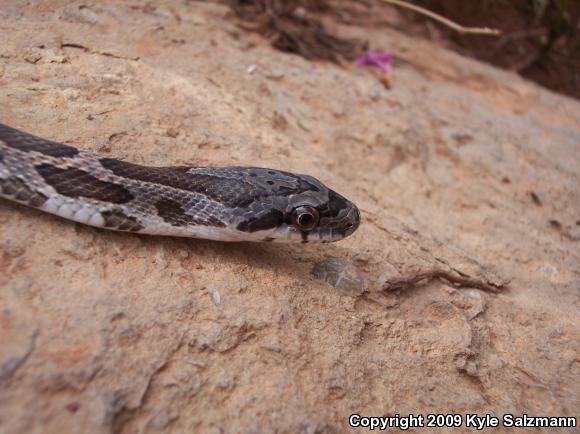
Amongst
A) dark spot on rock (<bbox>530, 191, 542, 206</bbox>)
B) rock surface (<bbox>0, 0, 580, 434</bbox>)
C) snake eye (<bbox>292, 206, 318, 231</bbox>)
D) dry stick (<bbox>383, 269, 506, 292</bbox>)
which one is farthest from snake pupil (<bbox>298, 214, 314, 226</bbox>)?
dark spot on rock (<bbox>530, 191, 542, 206</bbox>)

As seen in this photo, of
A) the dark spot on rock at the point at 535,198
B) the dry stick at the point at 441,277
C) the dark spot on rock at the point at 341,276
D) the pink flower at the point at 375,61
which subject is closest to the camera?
the dark spot on rock at the point at 341,276

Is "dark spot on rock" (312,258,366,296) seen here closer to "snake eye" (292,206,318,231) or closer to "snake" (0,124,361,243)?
"snake" (0,124,361,243)

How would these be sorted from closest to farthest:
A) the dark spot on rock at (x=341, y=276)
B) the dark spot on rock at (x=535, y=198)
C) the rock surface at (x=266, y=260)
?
the rock surface at (x=266, y=260) → the dark spot on rock at (x=341, y=276) → the dark spot on rock at (x=535, y=198)

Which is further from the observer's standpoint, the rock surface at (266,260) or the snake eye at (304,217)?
the snake eye at (304,217)

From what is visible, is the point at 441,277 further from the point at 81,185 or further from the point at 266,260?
the point at 81,185

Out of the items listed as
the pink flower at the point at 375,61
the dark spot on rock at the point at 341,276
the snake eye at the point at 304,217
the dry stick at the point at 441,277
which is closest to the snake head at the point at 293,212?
the snake eye at the point at 304,217

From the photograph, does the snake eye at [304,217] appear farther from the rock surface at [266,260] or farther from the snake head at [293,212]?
the rock surface at [266,260]
